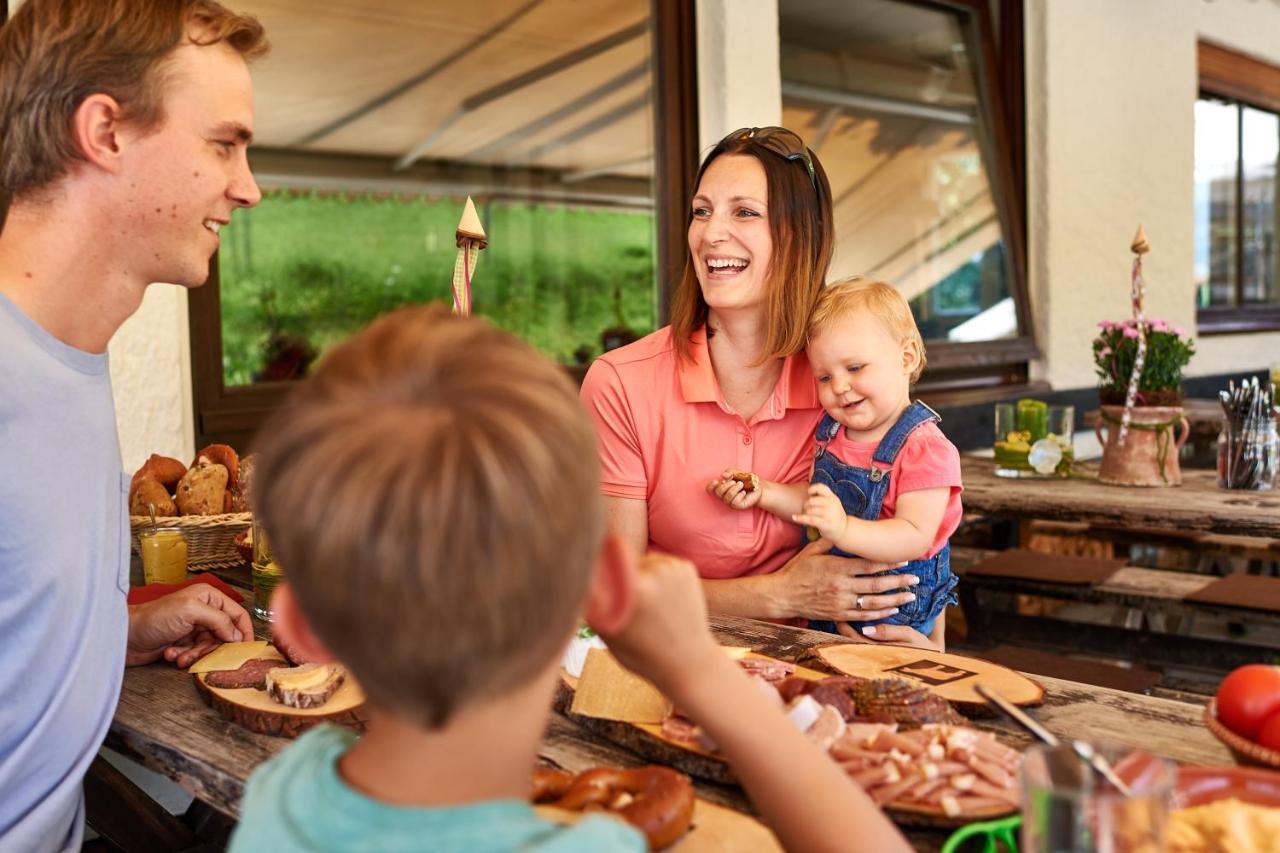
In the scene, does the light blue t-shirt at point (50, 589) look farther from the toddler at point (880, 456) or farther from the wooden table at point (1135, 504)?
the wooden table at point (1135, 504)

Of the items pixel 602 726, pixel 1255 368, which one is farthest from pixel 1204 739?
pixel 1255 368

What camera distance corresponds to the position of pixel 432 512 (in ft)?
2.44

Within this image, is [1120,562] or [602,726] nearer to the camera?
[602,726]

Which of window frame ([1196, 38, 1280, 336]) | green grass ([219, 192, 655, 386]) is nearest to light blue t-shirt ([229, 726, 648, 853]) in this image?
green grass ([219, 192, 655, 386])

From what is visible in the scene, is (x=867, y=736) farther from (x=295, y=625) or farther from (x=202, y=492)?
(x=202, y=492)

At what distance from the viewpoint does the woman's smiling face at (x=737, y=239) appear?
2248mm

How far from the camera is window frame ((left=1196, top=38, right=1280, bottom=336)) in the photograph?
6.95 m

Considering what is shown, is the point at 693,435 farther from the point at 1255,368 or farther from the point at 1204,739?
the point at 1255,368

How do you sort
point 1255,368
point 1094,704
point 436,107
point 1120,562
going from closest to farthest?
point 1094,704, point 1120,562, point 1255,368, point 436,107

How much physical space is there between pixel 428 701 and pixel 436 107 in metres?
7.94

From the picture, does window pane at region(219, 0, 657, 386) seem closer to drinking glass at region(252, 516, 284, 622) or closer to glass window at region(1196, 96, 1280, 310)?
glass window at region(1196, 96, 1280, 310)

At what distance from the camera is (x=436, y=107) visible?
8.27 metres

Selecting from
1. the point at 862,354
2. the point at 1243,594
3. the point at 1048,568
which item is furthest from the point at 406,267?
the point at 862,354

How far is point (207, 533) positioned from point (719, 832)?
4.98 ft
